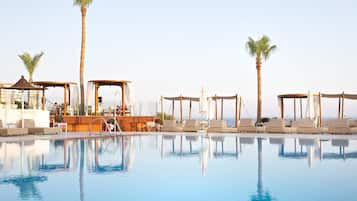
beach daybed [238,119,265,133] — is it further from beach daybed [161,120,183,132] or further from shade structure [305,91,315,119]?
beach daybed [161,120,183,132]

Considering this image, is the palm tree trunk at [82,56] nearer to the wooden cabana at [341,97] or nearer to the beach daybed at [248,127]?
the beach daybed at [248,127]

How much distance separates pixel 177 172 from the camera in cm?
875

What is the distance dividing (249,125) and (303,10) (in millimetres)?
6567

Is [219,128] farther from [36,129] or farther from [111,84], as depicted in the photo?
[36,129]

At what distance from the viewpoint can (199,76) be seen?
2784 cm

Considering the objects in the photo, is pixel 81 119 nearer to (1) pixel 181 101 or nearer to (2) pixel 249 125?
(1) pixel 181 101

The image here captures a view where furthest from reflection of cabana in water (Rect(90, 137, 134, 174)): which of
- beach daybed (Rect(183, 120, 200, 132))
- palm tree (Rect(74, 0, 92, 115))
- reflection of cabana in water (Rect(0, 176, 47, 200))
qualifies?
palm tree (Rect(74, 0, 92, 115))

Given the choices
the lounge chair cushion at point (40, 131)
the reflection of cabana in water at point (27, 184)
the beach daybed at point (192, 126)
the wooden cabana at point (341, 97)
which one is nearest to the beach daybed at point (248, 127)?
the beach daybed at point (192, 126)

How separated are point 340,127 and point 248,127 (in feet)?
13.2

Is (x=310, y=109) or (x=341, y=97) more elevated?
(x=341, y=97)

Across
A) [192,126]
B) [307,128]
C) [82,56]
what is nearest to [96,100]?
[82,56]

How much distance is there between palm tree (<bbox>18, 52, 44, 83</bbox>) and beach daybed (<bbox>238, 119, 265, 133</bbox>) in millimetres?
16634

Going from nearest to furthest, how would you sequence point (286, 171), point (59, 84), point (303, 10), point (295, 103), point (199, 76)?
point (286, 171) < point (303, 10) < point (59, 84) < point (295, 103) < point (199, 76)

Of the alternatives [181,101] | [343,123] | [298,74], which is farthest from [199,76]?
[343,123]
